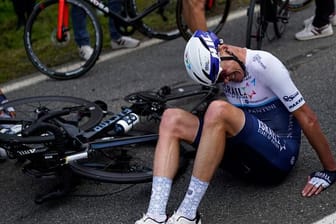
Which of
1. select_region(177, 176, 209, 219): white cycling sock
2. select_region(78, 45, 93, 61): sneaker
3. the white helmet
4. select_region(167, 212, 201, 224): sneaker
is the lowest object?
select_region(78, 45, 93, 61): sneaker

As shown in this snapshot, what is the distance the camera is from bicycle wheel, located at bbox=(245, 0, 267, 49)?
232 inches

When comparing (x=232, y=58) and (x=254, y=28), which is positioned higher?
(x=232, y=58)

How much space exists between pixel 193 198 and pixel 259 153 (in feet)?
1.54

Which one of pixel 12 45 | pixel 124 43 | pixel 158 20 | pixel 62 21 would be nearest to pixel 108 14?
pixel 62 21

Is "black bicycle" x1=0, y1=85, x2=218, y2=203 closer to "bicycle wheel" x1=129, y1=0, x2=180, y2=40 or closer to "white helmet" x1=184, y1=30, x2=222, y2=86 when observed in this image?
"white helmet" x1=184, y1=30, x2=222, y2=86

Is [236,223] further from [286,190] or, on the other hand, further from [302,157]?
[302,157]

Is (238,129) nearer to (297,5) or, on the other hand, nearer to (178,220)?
(178,220)

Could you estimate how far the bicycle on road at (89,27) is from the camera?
6531 mm

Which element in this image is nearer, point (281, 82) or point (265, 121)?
point (281, 82)

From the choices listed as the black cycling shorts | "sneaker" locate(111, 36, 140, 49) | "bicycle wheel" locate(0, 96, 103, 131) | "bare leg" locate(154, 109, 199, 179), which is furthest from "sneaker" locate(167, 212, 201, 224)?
"sneaker" locate(111, 36, 140, 49)

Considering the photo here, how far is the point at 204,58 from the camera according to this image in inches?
145

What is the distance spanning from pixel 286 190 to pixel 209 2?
376cm

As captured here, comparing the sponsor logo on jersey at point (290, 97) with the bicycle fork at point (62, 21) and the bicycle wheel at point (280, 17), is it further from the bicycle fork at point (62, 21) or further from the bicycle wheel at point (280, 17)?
the bicycle fork at point (62, 21)

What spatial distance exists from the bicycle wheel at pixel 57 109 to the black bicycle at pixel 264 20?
5.90 feet
